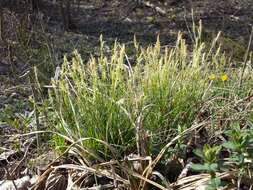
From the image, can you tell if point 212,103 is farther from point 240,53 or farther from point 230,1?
point 230,1

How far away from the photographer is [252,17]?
8.02 meters

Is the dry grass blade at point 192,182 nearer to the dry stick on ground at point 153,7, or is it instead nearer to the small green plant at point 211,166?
the small green plant at point 211,166

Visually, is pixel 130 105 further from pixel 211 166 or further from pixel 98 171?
pixel 211 166

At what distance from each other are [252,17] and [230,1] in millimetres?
708

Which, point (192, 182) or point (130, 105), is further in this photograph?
point (130, 105)

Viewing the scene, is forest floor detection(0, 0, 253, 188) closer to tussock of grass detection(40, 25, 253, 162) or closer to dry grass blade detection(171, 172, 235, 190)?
tussock of grass detection(40, 25, 253, 162)

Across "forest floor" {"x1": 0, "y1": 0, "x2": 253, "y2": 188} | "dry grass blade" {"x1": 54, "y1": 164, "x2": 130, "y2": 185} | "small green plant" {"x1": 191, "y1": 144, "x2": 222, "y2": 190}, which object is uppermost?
"small green plant" {"x1": 191, "y1": 144, "x2": 222, "y2": 190}

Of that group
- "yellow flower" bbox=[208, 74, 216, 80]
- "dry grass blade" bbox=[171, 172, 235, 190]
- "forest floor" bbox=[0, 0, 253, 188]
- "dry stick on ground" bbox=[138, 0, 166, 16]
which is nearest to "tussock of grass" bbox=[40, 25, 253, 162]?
"yellow flower" bbox=[208, 74, 216, 80]

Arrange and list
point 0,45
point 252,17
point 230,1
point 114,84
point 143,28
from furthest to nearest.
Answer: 1. point 230,1
2. point 252,17
3. point 143,28
4. point 0,45
5. point 114,84

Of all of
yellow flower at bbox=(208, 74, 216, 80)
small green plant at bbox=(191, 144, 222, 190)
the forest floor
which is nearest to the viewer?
small green plant at bbox=(191, 144, 222, 190)

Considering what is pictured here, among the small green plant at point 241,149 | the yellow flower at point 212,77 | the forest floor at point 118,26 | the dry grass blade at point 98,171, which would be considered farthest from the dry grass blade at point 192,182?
the forest floor at point 118,26

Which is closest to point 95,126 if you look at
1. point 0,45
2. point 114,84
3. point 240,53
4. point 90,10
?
point 114,84

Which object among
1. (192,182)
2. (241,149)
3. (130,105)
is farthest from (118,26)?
(241,149)

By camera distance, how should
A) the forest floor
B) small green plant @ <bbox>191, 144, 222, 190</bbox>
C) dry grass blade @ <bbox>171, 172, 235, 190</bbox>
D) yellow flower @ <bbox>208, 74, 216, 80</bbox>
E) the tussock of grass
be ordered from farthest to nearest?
the forest floor
yellow flower @ <bbox>208, 74, 216, 80</bbox>
the tussock of grass
dry grass blade @ <bbox>171, 172, 235, 190</bbox>
small green plant @ <bbox>191, 144, 222, 190</bbox>
